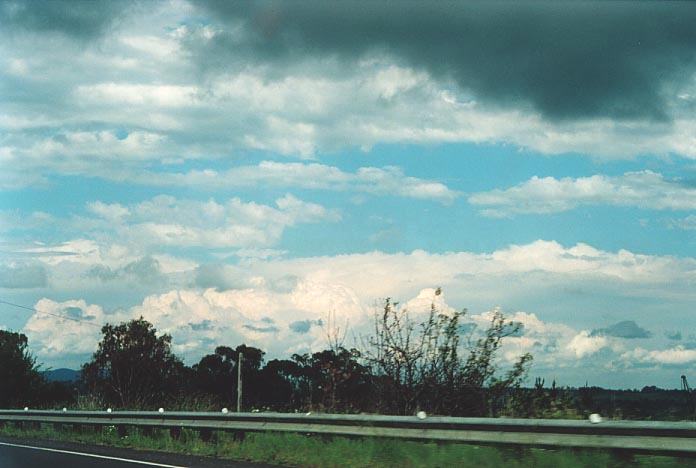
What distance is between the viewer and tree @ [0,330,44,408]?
204ft

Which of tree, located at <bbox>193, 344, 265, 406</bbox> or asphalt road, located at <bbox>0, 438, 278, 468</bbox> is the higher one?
tree, located at <bbox>193, 344, 265, 406</bbox>

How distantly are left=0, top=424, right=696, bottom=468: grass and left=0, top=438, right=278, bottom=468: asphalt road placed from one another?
73 centimetres

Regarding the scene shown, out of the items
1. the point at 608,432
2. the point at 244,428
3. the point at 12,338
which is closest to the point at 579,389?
the point at 608,432

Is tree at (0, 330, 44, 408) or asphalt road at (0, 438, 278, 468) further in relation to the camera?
tree at (0, 330, 44, 408)

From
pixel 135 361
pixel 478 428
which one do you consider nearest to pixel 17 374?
pixel 135 361

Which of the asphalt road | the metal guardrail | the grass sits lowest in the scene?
the asphalt road

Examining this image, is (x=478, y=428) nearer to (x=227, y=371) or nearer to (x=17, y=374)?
(x=17, y=374)

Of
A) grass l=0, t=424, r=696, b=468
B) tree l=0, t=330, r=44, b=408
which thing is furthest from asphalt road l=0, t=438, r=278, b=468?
tree l=0, t=330, r=44, b=408

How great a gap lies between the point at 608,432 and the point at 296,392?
11.6m

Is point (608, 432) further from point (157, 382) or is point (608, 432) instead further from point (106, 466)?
point (157, 382)

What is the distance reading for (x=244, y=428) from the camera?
57.1ft

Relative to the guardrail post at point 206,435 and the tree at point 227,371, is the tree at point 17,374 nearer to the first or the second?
the tree at point 227,371

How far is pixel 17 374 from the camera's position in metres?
63.5

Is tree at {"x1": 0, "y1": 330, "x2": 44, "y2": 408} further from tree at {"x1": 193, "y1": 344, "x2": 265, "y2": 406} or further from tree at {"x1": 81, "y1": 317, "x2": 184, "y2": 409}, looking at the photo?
tree at {"x1": 193, "y1": 344, "x2": 265, "y2": 406}
